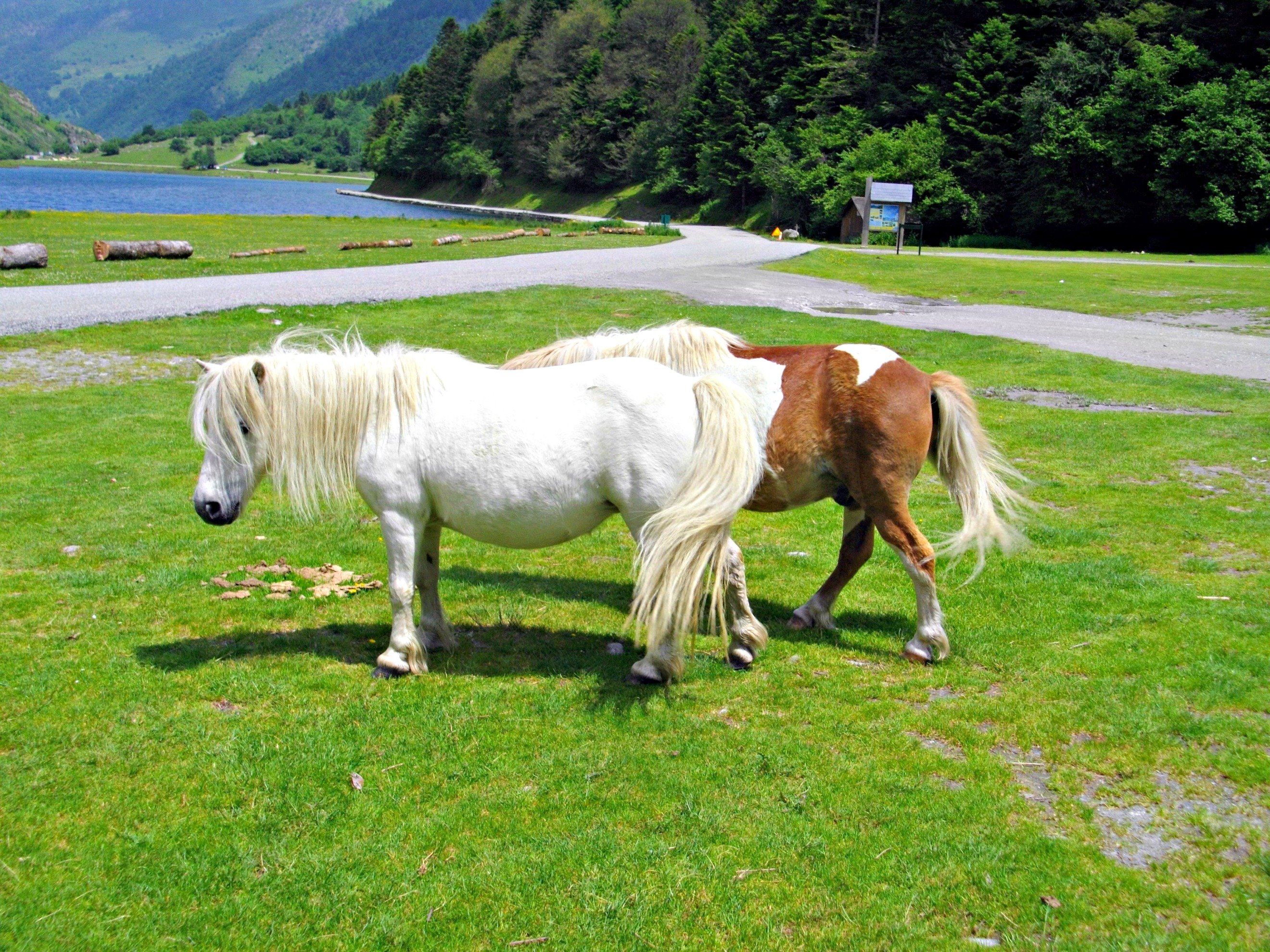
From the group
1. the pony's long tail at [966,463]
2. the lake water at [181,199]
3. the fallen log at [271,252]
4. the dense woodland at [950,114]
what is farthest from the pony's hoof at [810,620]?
the lake water at [181,199]

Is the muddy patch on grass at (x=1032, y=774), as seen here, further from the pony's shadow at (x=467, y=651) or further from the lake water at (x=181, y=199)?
the lake water at (x=181, y=199)

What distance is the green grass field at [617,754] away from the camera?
3885mm

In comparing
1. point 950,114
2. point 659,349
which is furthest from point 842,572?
point 950,114

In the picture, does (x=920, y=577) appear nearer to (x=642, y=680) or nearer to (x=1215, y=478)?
(x=642, y=680)

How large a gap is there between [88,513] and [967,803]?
8.50m

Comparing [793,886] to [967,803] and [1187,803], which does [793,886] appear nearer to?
[967,803]

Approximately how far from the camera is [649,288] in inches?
984

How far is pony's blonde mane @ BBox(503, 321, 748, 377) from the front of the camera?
695cm

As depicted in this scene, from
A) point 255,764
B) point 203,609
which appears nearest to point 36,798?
point 255,764

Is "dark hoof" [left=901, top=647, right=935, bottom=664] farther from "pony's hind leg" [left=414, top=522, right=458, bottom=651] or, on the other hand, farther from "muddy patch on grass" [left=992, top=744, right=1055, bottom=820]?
"pony's hind leg" [left=414, top=522, right=458, bottom=651]

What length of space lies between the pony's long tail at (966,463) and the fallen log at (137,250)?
27680mm

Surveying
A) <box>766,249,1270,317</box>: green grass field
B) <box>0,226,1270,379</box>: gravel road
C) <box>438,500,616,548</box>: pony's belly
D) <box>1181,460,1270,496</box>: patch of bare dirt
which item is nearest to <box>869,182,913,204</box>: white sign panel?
<box>766,249,1270,317</box>: green grass field

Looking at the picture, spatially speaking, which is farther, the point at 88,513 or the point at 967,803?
the point at 88,513

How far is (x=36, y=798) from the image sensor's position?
4.54 meters
